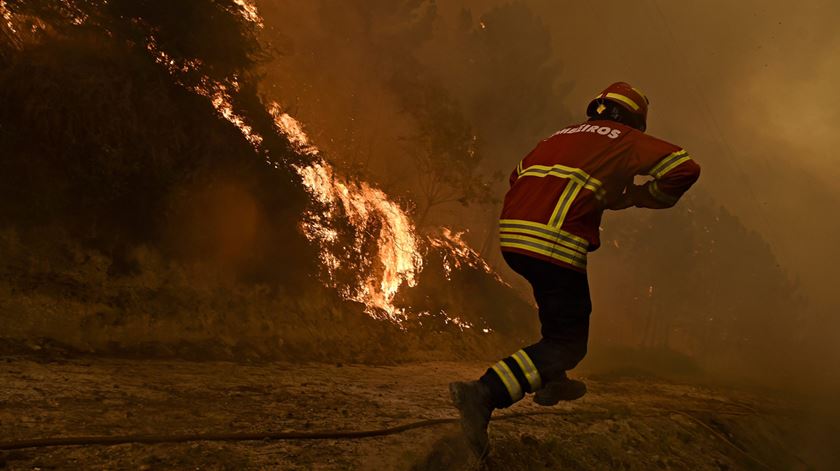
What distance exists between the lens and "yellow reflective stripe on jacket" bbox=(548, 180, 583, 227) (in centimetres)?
262

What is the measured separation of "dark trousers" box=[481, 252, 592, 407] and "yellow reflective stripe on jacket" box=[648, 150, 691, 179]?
0.74 metres

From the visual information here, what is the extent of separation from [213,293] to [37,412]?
508 cm

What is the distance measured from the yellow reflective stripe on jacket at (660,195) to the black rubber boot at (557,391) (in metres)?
1.20

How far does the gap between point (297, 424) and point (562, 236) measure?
7.10 ft

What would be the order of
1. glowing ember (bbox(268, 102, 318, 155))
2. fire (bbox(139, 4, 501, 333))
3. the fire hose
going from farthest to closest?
glowing ember (bbox(268, 102, 318, 155)), fire (bbox(139, 4, 501, 333)), the fire hose

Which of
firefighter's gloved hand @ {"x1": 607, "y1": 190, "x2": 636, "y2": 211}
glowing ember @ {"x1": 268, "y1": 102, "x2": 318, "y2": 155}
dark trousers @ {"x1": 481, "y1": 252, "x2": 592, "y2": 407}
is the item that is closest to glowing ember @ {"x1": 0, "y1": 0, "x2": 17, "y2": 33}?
glowing ember @ {"x1": 268, "y1": 102, "x2": 318, "y2": 155}

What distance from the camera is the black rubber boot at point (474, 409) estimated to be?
99.1 inches

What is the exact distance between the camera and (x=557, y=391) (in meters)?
2.71

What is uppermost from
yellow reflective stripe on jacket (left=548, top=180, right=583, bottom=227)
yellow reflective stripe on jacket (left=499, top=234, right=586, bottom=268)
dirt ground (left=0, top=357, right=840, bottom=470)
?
yellow reflective stripe on jacket (left=548, top=180, right=583, bottom=227)

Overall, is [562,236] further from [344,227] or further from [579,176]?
[344,227]

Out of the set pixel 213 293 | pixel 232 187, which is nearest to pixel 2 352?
pixel 213 293

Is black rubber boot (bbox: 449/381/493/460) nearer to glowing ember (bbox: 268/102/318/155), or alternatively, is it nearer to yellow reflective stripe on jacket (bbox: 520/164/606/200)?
yellow reflective stripe on jacket (bbox: 520/164/606/200)

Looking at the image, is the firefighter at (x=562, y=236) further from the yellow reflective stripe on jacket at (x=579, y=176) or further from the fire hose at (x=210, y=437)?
the fire hose at (x=210, y=437)

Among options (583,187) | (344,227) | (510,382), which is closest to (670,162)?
(583,187)
